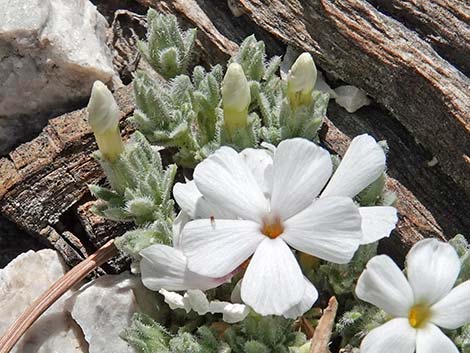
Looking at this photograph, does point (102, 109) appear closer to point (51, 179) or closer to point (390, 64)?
point (51, 179)

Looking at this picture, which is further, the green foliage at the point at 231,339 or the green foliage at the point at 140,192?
the green foliage at the point at 140,192

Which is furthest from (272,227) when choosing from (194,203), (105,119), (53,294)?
(53,294)

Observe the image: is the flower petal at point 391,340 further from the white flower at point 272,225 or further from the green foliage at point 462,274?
the green foliage at point 462,274

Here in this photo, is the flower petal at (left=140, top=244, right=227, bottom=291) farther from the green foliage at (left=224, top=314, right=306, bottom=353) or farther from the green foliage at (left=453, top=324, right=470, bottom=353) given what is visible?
the green foliage at (left=453, top=324, right=470, bottom=353)

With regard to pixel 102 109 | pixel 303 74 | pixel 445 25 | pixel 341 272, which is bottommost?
pixel 341 272

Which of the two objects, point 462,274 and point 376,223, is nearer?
point 376,223

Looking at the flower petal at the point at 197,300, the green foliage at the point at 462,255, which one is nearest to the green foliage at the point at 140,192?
the flower petal at the point at 197,300

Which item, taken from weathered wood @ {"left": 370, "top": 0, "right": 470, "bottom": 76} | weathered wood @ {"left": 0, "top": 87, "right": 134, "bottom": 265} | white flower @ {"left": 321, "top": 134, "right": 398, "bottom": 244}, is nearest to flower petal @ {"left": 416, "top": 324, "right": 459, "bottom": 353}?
white flower @ {"left": 321, "top": 134, "right": 398, "bottom": 244}

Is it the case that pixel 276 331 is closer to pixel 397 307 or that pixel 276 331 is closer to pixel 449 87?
pixel 397 307
